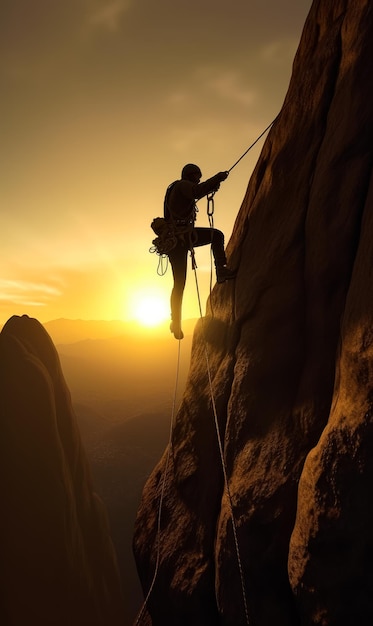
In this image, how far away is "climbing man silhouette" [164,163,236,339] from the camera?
7809 mm

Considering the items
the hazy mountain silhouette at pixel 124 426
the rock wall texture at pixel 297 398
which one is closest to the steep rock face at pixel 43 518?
the hazy mountain silhouette at pixel 124 426

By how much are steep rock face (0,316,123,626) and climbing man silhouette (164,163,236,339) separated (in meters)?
15.1

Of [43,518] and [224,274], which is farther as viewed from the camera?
[43,518]

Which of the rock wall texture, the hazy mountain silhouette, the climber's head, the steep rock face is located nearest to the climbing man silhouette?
the climber's head

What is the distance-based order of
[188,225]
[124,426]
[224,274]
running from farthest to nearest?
[124,426] < [188,225] < [224,274]

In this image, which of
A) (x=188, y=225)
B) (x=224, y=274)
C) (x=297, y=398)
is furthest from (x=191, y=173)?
(x=297, y=398)

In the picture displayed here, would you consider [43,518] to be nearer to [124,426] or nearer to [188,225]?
[188,225]

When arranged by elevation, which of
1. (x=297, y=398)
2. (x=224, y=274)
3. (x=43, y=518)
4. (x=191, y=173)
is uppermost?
(x=191, y=173)

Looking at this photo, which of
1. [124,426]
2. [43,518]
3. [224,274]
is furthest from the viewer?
[124,426]

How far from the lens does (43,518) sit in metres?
17.9

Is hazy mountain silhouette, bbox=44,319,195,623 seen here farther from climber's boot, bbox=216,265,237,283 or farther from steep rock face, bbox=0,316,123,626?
climber's boot, bbox=216,265,237,283

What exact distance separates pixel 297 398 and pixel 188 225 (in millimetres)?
5087

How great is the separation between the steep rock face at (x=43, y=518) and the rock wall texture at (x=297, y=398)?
13447mm

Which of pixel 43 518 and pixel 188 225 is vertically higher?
pixel 188 225
